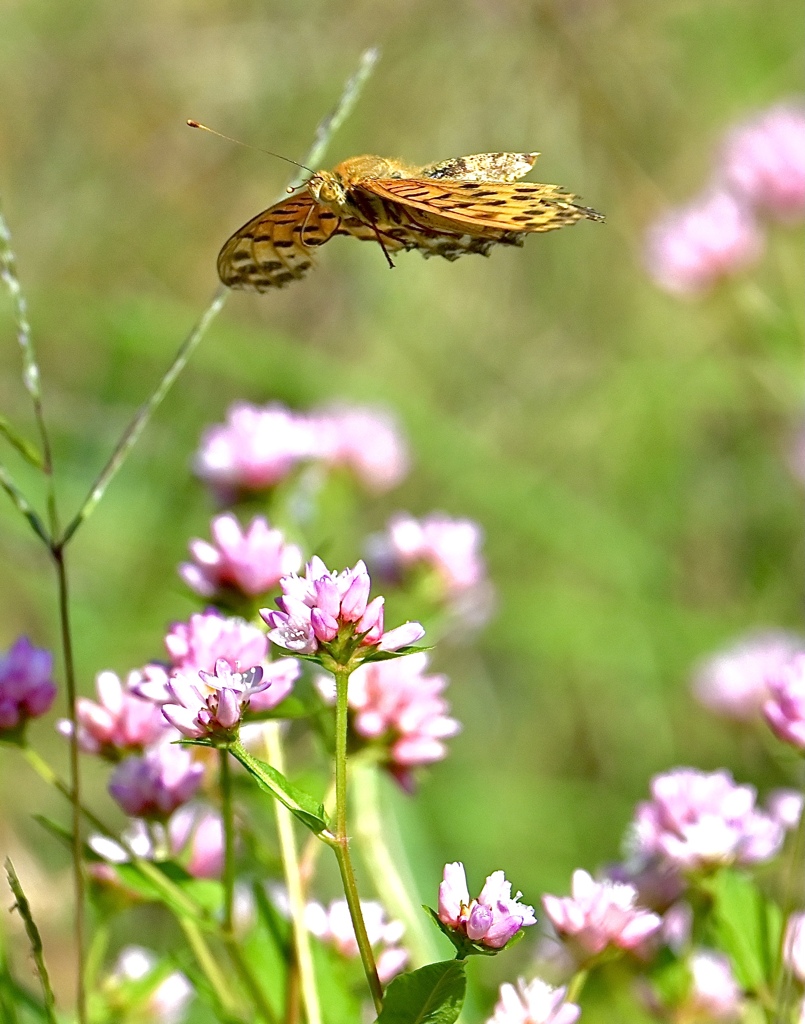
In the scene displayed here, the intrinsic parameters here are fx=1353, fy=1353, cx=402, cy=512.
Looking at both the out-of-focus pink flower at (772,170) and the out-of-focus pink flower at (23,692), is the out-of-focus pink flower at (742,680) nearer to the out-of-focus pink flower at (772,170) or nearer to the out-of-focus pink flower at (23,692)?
the out-of-focus pink flower at (772,170)

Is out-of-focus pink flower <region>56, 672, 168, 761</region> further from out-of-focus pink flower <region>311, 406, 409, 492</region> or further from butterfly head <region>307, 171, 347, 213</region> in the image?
out-of-focus pink flower <region>311, 406, 409, 492</region>

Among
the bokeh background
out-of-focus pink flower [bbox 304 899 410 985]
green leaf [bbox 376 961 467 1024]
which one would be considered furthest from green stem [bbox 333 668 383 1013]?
the bokeh background

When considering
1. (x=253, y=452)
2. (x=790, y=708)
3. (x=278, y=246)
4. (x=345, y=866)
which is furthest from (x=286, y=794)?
(x=253, y=452)

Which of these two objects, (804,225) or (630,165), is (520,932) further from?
(630,165)

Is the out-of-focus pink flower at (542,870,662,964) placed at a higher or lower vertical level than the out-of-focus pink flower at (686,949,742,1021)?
higher

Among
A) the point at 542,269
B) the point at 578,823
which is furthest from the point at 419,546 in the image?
the point at 542,269

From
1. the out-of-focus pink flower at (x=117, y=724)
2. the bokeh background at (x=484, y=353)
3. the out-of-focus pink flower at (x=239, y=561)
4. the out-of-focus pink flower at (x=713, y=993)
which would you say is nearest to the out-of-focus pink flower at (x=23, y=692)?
the out-of-focus pink flower at (x=117, y=724)

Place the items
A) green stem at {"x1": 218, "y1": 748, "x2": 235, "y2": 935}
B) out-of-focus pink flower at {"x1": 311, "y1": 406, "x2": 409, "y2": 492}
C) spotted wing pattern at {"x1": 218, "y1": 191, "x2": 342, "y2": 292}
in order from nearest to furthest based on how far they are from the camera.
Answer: green stem at {"x1": 218, "y1": 748, "x2": 235, "y2": 935}
spotted wing pattern at {"x1": 218, "y1": 191, "x2": 342, "y2": 292}
out-of-focus pink flower at {"x1": 311, "y1": 406, "x2": 409, "y2": 492}
